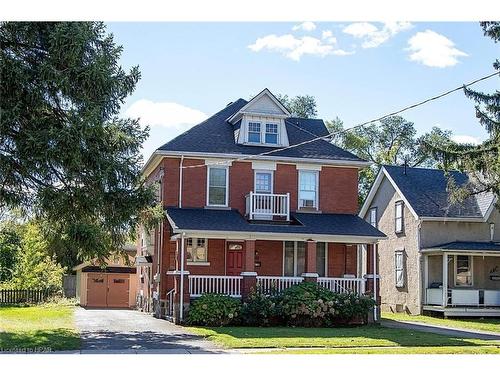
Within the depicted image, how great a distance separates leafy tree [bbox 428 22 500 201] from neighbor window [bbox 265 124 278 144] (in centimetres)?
524

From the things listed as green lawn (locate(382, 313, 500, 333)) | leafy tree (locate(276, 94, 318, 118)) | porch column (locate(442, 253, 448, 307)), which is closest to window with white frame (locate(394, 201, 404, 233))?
porch column (locate(442, 253, 448, 307))

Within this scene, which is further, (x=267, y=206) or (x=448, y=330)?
(x=267, y=206)

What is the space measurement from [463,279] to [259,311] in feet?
37.2

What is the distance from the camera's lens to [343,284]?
2297 cm

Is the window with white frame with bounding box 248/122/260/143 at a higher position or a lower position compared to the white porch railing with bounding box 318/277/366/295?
higher

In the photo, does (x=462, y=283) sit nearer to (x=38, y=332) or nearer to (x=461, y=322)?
(x=461, y=322)

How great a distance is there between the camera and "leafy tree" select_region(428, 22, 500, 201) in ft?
73.3

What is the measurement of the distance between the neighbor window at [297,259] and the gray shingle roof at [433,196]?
5433 millimetres

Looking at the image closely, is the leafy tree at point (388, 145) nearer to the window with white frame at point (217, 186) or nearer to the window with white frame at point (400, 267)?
the window with white frame at point (400, 267)

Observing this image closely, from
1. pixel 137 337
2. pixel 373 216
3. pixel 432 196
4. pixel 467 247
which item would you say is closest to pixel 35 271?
pixel 373 216

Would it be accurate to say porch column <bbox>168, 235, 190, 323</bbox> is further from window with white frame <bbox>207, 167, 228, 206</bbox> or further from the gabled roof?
the gabled roof

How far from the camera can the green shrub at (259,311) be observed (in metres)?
20.4

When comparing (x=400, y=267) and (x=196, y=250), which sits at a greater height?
(x=196, y=250)

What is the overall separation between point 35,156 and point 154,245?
1049 cm
